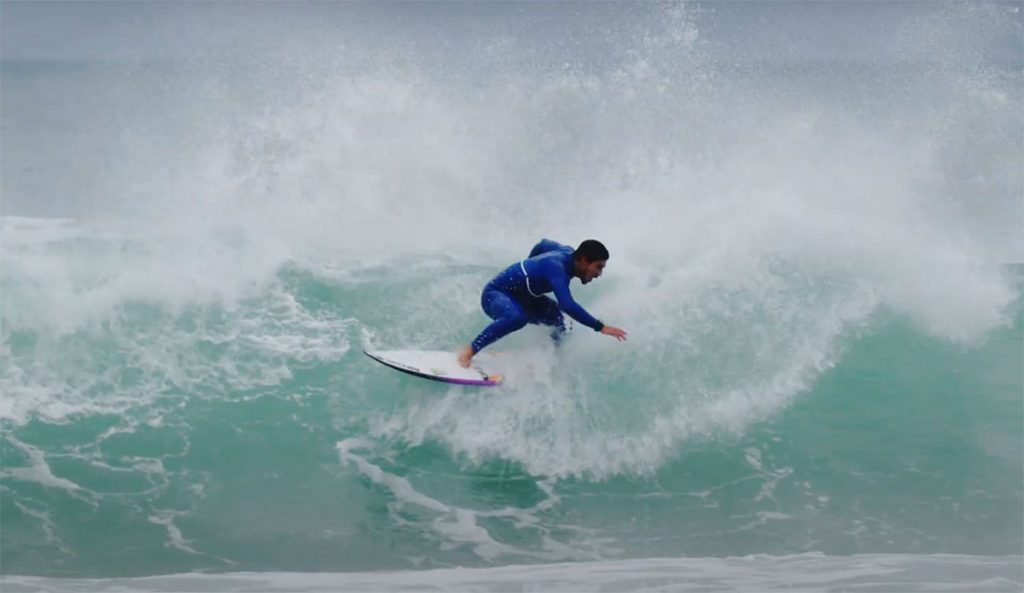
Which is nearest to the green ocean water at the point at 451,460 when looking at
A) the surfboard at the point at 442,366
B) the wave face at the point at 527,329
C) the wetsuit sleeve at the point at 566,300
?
the wave face at the point at 527,329

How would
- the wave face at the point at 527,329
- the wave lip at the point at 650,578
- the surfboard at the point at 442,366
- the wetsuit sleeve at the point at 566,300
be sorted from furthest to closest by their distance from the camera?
the surfboard at the point at 442,366 → the wetsuit sleeve at the point at 566,300 → the wave face at the point at 527,329 → the wave lip at the point at 650,578

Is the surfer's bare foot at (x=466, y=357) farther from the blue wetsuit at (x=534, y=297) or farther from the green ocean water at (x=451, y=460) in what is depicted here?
the green ocean water at (x=451, y=460)

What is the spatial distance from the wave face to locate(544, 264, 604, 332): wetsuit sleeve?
784 mm

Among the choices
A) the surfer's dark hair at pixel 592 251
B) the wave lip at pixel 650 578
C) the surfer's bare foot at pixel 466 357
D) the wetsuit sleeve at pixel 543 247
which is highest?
the wetsuit sleeve at pixel 543 247

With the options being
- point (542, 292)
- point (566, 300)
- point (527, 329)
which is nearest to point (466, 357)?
point (527, 329)

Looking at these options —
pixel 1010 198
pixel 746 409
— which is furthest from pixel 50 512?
pixel 1010 198

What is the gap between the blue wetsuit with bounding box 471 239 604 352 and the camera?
6.45 m

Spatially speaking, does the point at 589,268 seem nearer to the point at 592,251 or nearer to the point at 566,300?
the point at 592,251

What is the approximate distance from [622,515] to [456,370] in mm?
1558

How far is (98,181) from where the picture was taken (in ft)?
40.1

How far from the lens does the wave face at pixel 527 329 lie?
20.6 ft

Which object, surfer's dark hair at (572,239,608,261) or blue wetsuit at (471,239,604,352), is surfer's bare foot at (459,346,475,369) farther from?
surfer's dark hair at (572,239,608,261)

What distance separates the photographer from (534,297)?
6.93 meters

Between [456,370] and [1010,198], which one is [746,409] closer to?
[456,370]
